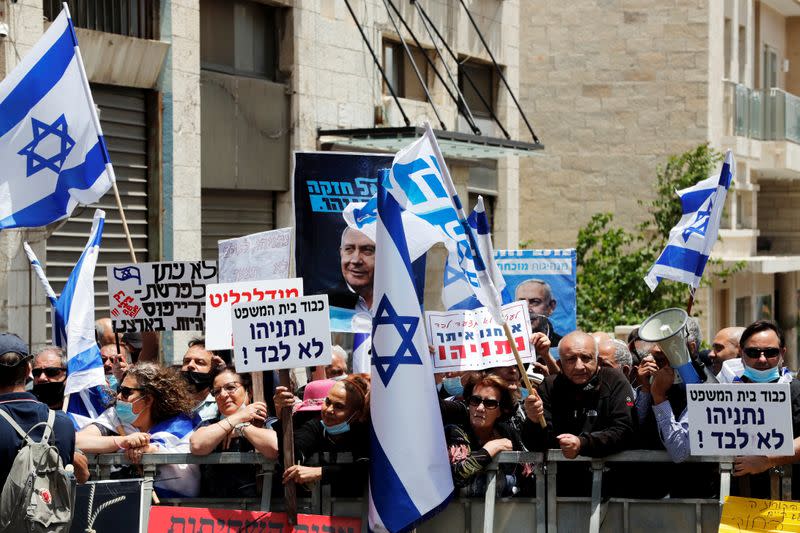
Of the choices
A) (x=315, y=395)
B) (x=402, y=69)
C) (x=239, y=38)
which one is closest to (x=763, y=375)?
(x=315, y=395)

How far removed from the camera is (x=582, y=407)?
8492 millimetres

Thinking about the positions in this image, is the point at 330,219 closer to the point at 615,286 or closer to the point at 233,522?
the point at 233,522

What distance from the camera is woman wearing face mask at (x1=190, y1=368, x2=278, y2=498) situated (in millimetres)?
8344

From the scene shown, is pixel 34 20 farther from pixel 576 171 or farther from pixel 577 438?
pixel 576 171

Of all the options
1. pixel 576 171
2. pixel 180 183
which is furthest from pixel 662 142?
pixel 180 183

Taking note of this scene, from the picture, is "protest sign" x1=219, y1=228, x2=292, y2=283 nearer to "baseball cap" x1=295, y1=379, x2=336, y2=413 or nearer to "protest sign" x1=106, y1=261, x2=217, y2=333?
"protest sign" x1=106, y1=261, x2=217, y2=333

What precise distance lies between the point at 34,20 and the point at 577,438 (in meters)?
7.63

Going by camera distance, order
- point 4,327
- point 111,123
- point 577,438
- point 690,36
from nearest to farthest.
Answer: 1. point 577,438
2. point 4,327
3. point 111,123
4. point 690,36

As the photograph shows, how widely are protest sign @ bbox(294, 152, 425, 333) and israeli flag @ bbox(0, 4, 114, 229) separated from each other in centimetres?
142

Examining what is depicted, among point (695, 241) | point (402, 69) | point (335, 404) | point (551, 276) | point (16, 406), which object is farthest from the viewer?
point (402, 69)

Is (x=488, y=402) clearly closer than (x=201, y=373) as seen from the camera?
Yes

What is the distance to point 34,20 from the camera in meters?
13.7

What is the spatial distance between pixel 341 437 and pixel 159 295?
2516 mm

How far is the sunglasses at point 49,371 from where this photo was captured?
9.70m
